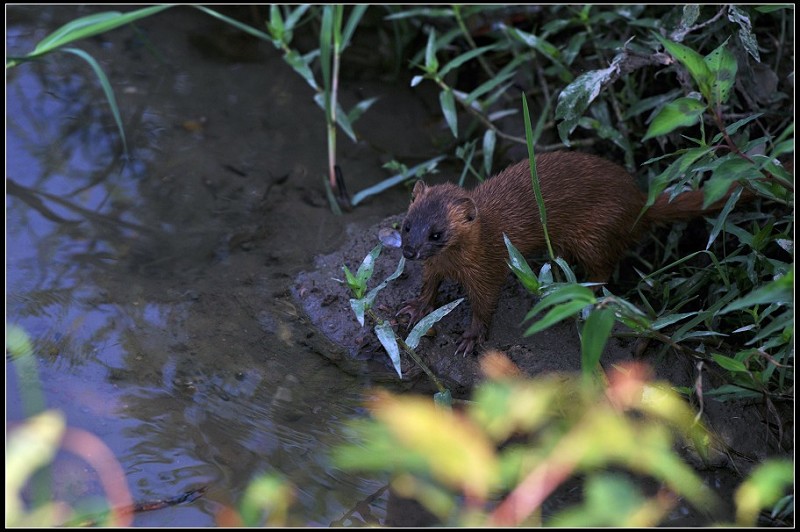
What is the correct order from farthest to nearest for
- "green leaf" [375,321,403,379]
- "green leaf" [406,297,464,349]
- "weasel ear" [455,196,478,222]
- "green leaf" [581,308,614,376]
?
"weasel ear" [455,196,478,222] < "green leaf" [406,297,464,349] < "green leaf" [375,321,403,379] < "green leaf" [581,308,614,376]

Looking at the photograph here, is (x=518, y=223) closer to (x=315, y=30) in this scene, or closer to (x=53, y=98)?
(x=315, y=30)

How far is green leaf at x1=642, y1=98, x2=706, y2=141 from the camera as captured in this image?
271 cm

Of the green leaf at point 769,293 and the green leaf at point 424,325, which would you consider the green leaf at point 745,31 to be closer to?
the green leaf at point 769,293

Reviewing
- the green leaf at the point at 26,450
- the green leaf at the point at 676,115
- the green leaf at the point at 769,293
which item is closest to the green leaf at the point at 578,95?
the green leaf at the point at 676,115

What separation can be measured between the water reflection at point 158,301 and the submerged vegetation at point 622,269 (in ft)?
0.68

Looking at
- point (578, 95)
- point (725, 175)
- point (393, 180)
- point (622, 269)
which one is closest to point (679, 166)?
point (725, 175)

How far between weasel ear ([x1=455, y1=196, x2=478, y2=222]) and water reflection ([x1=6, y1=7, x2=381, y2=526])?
2.86 ft

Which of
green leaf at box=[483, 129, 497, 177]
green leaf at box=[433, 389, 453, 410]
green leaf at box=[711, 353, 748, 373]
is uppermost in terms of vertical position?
green leaf at box=[483, 129, 497, 177]

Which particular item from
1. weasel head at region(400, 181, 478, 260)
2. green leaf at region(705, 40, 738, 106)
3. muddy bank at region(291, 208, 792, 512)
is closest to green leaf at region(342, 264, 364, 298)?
weasel head at region(400, 181, 478, 260)

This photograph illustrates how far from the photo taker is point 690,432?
129 inches

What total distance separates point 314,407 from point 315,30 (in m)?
2.93

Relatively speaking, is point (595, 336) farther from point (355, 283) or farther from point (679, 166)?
point (355, 283)

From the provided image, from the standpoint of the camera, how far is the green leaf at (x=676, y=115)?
2.71m

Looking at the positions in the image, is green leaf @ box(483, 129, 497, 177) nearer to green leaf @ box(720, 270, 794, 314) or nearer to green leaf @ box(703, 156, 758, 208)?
green leaf @ box(703, 156, 758, 208)
